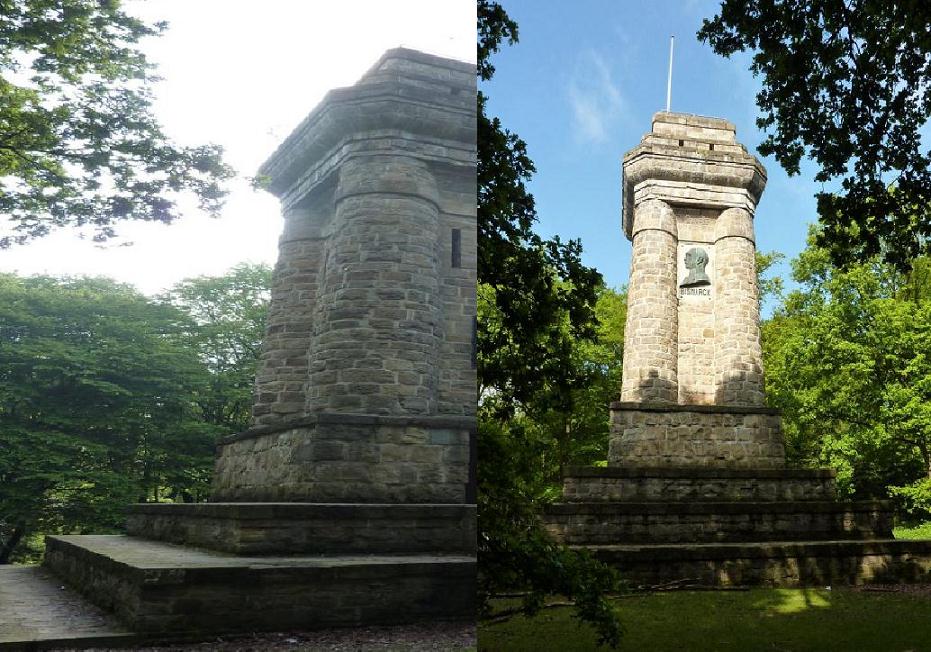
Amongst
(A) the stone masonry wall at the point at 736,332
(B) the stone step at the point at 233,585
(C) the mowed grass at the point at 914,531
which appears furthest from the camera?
(A) the stone masonry wall at the point at 736,332

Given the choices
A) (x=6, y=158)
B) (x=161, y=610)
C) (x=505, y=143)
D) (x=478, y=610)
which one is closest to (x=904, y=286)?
(x=505, y=143)

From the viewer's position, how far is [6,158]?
1237 mm

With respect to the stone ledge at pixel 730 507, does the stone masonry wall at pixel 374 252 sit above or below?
above

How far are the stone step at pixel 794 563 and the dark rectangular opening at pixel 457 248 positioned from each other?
1.05m

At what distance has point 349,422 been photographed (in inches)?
64.8

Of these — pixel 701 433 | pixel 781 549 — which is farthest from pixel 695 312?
pixel 781 549

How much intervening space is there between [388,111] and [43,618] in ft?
4.48

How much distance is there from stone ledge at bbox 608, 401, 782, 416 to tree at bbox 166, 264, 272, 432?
4574 millimetres

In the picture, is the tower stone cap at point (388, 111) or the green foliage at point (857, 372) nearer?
the tower stone cap at point (388, 111)

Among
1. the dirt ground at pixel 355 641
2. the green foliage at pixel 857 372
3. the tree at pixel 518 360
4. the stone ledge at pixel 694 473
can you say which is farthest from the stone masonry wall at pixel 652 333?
the dirt ground at pixel 355 641

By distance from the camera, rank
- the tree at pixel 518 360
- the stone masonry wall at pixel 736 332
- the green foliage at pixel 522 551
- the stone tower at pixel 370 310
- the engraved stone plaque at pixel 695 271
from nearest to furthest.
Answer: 1. the stone tower at pixel 370 310
2. the green foliage at pixel 522 551
3. the tree at pixel 518 360
4. the stone masonry wall at pixel 736 332
5. the engraved stone plaque at pixel 695 271

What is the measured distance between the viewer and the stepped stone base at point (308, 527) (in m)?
1.32

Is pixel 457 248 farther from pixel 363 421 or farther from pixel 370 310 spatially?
pixel 363 421

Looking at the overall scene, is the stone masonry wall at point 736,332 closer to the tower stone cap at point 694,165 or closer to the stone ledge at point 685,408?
the stone ledge at point 685,408
